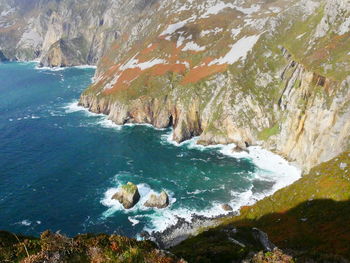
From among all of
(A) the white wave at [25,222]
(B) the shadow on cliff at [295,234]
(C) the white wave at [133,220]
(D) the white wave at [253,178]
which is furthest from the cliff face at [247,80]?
(A) the white wave at [25,222]

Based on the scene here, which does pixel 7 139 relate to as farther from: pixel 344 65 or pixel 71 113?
pixel 344 65

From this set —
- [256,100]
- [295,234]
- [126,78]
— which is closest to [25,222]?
[295,234]

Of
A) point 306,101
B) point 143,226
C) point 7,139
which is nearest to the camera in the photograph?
point 143,226

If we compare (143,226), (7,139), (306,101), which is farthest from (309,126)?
(7,139)


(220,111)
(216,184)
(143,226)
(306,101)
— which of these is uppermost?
(306,101)

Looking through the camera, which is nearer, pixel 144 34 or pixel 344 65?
pixel 344 65

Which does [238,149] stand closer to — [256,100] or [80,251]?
[256,100]
